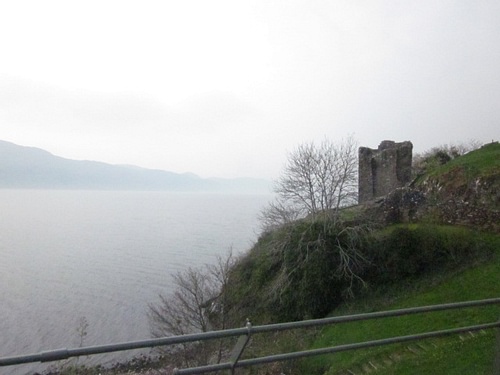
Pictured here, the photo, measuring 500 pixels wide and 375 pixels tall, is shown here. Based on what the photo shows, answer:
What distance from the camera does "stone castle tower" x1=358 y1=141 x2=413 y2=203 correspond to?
93.0 feet

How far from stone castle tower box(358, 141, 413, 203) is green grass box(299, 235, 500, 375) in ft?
37.3

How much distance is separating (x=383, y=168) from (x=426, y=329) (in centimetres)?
1864

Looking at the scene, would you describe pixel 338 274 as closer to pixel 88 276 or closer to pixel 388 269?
pixel 388 269

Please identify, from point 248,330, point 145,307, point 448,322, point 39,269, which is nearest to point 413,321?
point 448,322

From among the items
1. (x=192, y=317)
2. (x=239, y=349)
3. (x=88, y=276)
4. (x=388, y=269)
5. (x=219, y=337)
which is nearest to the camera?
(x=219, y=337)

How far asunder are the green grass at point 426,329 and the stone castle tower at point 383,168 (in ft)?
37.3

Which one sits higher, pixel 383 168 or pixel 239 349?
pixel 383 168

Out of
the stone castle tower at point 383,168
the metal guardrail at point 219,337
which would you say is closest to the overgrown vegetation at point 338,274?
the stone castle tower at point 383,168

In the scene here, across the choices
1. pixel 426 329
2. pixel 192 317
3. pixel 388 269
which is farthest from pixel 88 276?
pixel 426 329

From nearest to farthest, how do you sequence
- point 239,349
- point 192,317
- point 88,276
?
point 239,349
point 192,317
point 88,276

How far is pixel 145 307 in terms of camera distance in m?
31.6

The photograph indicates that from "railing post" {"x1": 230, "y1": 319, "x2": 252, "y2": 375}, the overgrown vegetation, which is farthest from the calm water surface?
"railing post" {"x1": 230, "y1": 319, "x2": 252, "y2": 375}

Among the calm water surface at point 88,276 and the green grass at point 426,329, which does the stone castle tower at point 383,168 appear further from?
the calm water surface at point 88,276

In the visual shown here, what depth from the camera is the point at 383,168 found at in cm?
2969
